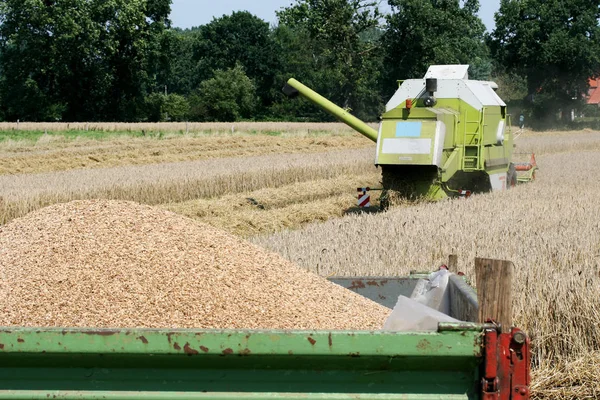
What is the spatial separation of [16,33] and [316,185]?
119ft

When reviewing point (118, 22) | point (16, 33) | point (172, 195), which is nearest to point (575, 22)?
point (118, 22)

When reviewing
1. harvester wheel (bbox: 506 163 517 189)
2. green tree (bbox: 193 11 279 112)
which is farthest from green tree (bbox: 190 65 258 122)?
harvester wheel (bbox: 506 163 517 189)

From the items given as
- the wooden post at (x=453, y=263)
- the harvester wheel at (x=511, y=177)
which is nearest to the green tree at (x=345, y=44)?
the harvester wheel at (x=511, y=177)

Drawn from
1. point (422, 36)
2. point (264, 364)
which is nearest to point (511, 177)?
point (264, 364)

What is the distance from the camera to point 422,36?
5066cm

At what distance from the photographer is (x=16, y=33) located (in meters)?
47.5

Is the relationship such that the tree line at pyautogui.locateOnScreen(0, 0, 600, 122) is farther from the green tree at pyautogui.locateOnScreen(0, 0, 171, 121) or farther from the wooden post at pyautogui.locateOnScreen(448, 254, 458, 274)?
the wooden post at pyautogui.locateOnScreen(448, 254, 458, 274)

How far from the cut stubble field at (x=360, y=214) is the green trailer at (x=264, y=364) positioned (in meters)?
2.60

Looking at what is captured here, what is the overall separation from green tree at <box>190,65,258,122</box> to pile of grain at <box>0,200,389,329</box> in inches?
2093

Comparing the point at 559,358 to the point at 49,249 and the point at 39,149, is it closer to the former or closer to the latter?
the point at 49,249

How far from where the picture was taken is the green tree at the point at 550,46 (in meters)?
51.8

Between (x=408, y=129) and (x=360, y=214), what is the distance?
1568 millimetres

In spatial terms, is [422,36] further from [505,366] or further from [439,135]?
[505,366]

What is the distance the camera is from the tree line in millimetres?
47969
